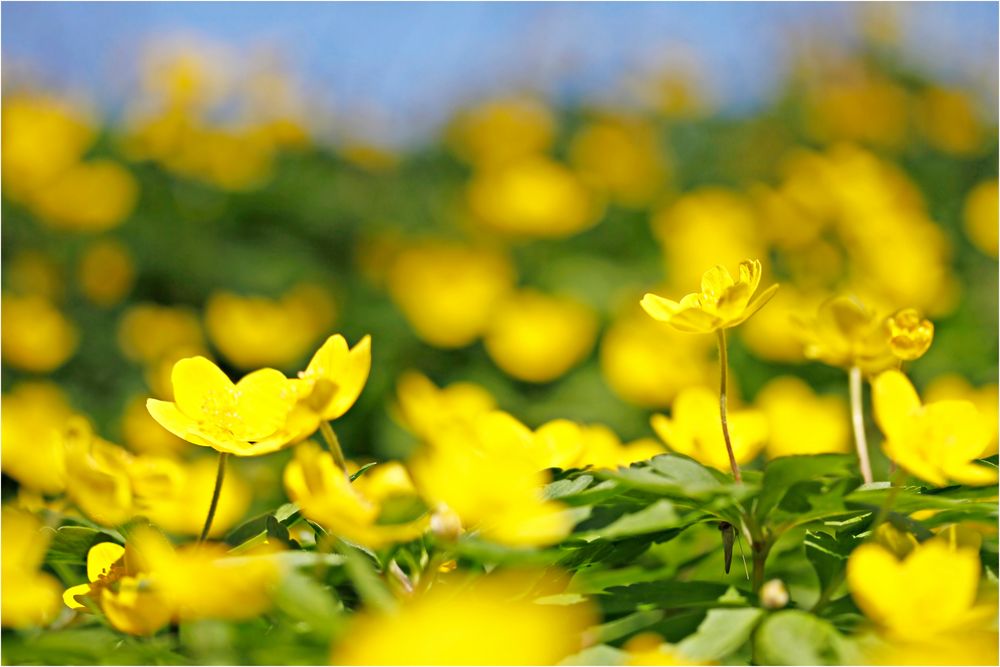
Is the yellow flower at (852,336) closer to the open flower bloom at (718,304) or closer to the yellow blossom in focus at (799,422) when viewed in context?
the open flower bloom at (718,304)

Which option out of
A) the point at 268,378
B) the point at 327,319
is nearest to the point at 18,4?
the point at 327,319

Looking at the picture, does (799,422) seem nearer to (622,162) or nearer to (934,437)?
(934,437)

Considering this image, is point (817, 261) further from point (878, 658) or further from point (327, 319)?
point (878, 658)

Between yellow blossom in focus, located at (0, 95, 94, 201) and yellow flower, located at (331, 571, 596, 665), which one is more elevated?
yellow flower, located at (331, 571, 596, 665)

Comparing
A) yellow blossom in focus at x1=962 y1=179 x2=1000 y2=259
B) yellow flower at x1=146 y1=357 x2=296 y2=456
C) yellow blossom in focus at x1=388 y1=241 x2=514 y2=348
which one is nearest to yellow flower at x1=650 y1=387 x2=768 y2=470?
yellow flower at x1=146 y1=357 x2=296 y2=456

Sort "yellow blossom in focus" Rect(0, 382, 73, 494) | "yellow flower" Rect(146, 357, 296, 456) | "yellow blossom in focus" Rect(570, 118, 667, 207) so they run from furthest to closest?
1. "yellow blossom in focus" Rect(570, 118, 667, 207)
2. "yellow blossom in focus" Rect(0, 382, 73, 494)
3. "yellow flower" Rect(146, 357, 296, 456)

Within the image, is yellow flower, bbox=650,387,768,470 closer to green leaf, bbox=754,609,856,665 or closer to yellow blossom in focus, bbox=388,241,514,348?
green leaf, bbox=754,609,856,665

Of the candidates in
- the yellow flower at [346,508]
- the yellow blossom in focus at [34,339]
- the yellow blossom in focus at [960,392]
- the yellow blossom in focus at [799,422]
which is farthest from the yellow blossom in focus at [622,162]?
the yellow flower at [346,508]

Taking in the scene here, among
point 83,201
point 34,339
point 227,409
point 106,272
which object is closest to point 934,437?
point 227,409
